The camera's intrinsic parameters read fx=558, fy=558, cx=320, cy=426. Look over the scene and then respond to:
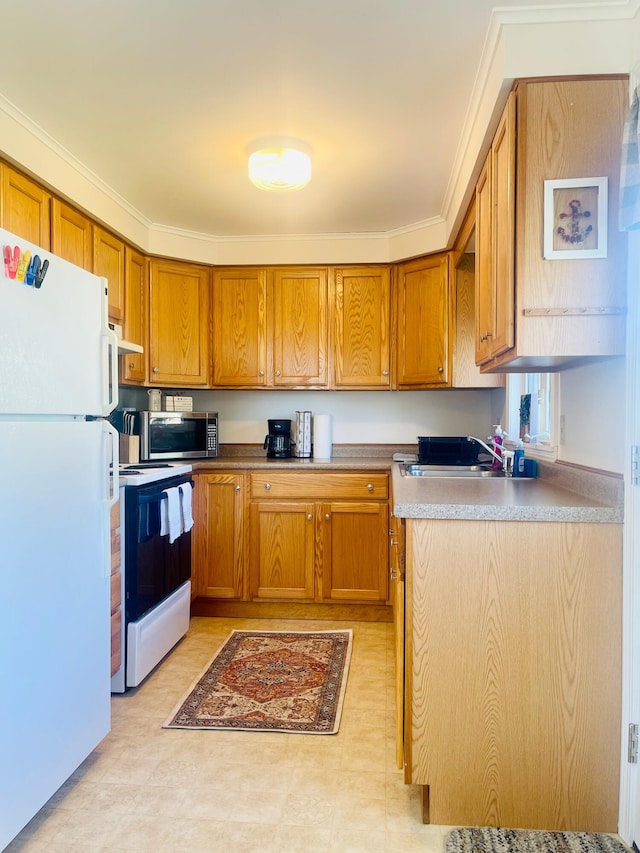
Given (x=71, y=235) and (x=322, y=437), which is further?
(x=322, y=437)

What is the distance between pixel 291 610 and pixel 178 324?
1919 mm

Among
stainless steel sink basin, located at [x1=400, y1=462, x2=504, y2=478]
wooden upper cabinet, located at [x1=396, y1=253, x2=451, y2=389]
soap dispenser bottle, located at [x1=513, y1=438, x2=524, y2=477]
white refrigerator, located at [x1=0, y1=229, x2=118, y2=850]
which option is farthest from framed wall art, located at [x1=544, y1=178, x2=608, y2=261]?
wooden upper cabinet, located at [x1=396, y1=253, x2=451, y2=389]

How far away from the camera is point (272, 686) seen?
8.07 ft

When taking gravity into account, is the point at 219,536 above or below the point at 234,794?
above

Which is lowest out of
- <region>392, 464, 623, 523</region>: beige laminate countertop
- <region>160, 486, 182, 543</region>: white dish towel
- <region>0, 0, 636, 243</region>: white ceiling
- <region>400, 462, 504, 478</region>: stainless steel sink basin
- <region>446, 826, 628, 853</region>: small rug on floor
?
<region>446, 826, 628, 853</region>: small rug on floor

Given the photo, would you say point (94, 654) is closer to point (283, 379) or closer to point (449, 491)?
point (449, 491)

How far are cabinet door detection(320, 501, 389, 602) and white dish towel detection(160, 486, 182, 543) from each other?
0.93 meters

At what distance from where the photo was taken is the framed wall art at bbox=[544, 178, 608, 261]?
60.8 inches

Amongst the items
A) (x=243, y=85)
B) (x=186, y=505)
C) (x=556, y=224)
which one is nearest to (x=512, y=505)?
(x=556, y=224)

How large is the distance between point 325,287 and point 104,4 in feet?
7.01

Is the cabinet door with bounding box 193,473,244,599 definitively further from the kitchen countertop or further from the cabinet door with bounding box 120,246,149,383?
the kitchen countertop

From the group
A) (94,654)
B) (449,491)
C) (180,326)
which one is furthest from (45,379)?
(180,326)

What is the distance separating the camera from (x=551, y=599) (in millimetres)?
1538

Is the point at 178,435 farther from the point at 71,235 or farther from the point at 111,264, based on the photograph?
the point at 71,235
